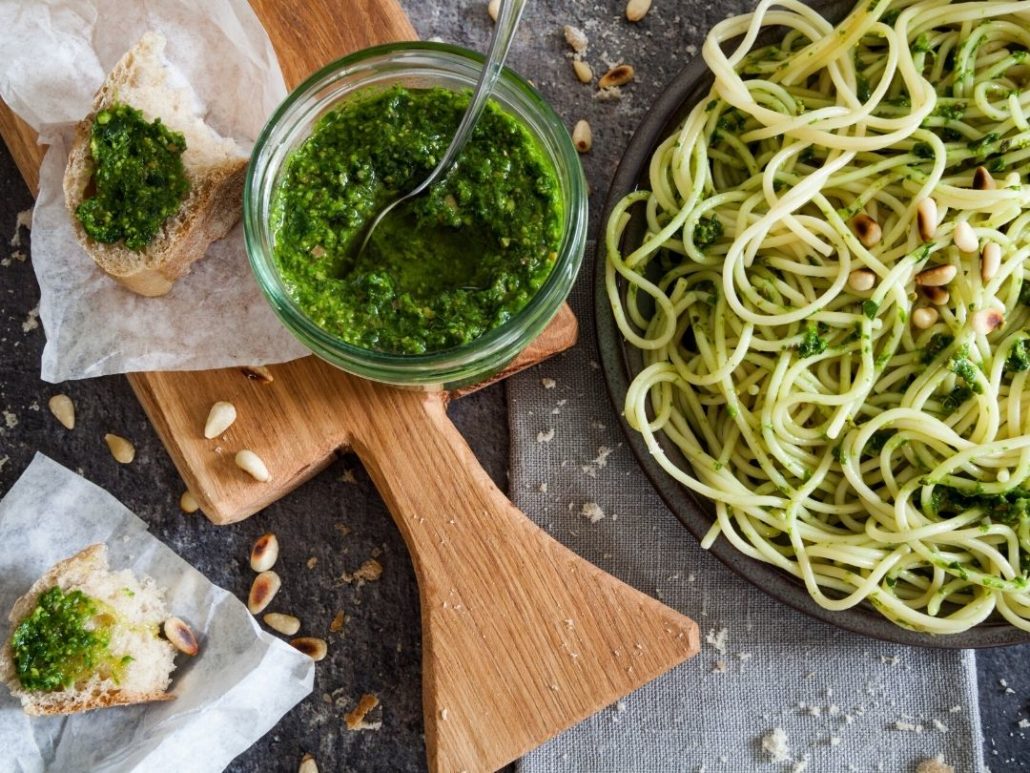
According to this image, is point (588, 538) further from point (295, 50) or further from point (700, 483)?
point (295, 50)

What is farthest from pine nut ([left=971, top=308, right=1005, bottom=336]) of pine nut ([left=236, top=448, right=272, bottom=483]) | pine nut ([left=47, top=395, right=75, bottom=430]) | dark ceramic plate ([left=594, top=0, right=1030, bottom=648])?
pine nut ([left=47, top=395, right=75, bottom=430])

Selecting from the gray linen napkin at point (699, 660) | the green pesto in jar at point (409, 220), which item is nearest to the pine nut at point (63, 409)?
the green pesto in jar at point (409, 220)

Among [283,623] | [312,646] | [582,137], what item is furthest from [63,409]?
[582,137]

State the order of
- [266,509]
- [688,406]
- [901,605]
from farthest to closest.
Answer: [266,509] < [688,406] < [901,605]

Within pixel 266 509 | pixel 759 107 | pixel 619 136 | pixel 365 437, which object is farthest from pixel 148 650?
pixel 759 107

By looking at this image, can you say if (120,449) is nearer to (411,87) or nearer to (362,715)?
(362,715)

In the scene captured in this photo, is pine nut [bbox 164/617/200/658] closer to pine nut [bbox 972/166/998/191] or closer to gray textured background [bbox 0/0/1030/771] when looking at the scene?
gray textured background [bbox 0/0/1030/771]

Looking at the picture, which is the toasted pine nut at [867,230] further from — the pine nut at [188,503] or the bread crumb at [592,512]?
the pine nut at [188,503]
